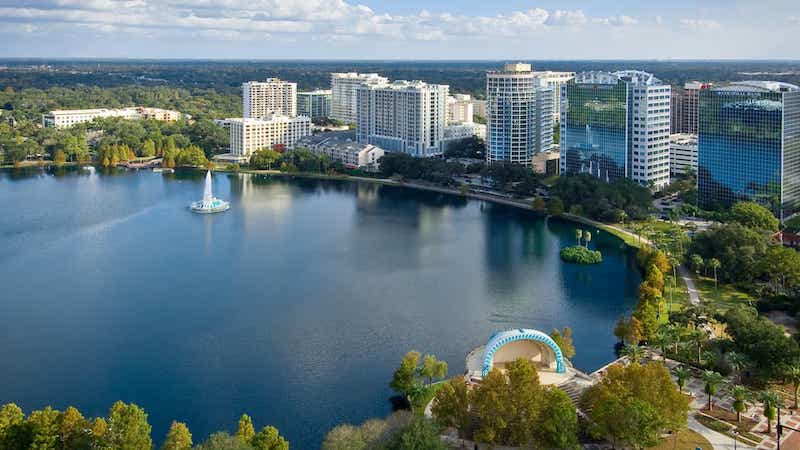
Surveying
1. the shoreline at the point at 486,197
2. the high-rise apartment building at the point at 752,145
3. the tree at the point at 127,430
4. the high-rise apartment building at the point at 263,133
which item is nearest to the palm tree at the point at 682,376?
the tree at the point at 127,430

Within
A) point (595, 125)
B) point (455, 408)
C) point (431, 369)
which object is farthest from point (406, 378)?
point (595, 125)

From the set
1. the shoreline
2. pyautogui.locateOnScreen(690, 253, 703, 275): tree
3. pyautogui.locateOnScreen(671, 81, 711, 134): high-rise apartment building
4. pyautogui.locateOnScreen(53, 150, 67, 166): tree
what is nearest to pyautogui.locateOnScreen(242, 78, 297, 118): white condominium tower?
the shoreline

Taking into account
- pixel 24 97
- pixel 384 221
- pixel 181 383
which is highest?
pixel 24 97

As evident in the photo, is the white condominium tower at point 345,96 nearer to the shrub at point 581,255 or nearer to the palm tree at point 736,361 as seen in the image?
the shrub at point 581,255

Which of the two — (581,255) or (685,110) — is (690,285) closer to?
(581,255)

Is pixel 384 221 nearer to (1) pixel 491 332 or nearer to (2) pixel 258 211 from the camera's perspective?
(2) pixel 258 211

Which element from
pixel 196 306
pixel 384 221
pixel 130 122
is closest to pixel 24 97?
pixel 130 122
